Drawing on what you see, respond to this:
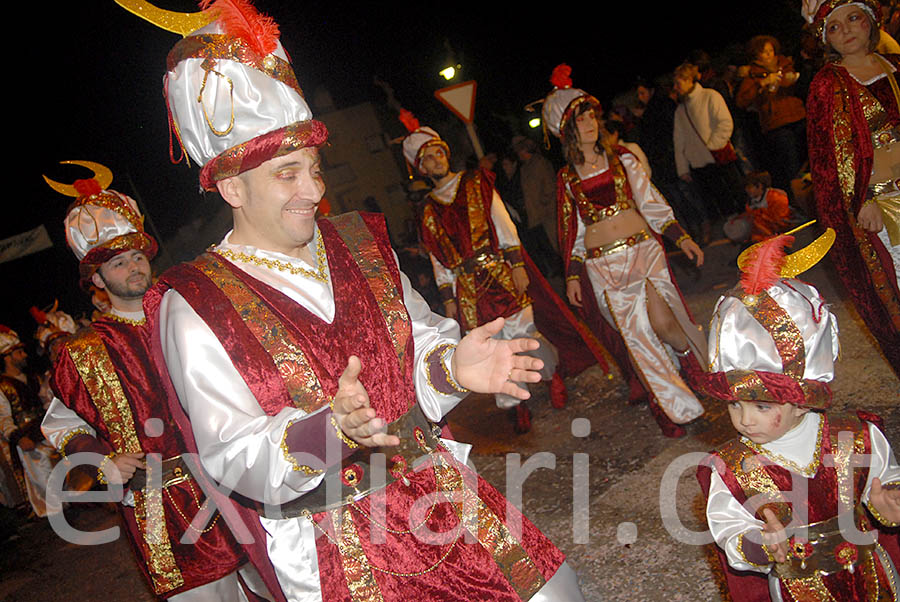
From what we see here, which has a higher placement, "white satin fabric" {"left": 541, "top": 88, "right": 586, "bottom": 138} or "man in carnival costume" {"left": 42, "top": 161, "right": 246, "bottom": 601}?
"white satin fabric" {"left": 541, "top": 88, "right": 586, "bottom": 138}

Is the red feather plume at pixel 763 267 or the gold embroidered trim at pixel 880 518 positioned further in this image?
the red feather plume at pixel 763 267

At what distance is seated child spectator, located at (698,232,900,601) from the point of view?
6.49 feet

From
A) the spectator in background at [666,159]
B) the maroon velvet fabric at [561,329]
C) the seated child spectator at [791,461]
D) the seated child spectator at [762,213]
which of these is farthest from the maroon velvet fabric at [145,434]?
the spectator in background at [666,159]

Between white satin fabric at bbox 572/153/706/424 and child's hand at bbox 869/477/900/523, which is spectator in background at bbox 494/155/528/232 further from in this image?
child's hand at bbox 869/477/900/523

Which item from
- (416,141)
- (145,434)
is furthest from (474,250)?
(145,434)

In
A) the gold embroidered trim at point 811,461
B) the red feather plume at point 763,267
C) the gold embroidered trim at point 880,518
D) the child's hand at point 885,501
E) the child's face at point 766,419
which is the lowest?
the gold embroidered trim at point 880,518

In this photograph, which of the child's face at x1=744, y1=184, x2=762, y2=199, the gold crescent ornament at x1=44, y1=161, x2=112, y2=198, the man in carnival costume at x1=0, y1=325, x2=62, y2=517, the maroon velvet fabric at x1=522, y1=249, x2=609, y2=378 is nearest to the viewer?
the gold crescent ornament at x1=44, y1=161, x2=112, y2=198

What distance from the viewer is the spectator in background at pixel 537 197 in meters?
9.10

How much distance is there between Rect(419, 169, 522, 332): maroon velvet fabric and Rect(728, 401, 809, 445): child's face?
10.9 feet

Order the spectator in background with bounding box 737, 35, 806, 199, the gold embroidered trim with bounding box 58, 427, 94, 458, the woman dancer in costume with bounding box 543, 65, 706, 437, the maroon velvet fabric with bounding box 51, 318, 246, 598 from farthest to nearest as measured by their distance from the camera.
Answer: the spectator in background with bounding box 737, 35, 806, 199
the woman dancer in costume with bounding box 543, 65, 706, 437
the gold embroidered trim with bounding box 58, 427, 94, 458
the maroon velvet fabric with bounding box 51, 318, 246, 598

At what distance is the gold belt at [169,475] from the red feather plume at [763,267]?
2.45 meters

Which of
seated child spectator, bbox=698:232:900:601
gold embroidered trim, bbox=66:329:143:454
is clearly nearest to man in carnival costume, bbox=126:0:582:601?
seated child spectator, bbox=698:232:900:601

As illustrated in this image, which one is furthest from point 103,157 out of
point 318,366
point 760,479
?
point 760,479

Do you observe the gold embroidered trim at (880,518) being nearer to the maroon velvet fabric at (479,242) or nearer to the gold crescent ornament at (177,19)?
the gold crescent ornament at (177,19)
